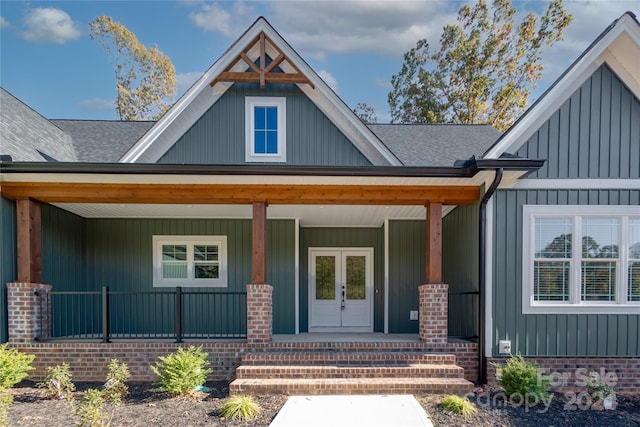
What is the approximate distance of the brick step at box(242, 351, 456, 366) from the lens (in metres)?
5.72

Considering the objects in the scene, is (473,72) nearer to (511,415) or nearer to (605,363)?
(605,363)

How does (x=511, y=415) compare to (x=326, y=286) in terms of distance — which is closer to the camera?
(x=511, y=415)

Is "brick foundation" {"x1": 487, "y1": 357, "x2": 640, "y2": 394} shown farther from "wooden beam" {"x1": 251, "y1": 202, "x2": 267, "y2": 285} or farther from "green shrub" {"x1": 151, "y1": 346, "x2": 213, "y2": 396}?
"green shrub" {"x1": 151, "y1": 346, "x2": 213, "y2": 396}

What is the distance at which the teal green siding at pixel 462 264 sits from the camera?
6223 mm

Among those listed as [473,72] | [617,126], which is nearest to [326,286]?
[617,126]

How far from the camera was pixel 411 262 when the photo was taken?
28.3 ft

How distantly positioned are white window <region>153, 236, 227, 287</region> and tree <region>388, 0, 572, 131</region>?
14751mm

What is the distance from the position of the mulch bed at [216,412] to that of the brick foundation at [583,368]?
37 cm

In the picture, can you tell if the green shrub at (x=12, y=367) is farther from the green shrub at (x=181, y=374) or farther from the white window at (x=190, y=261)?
the white window at (x=190, y=261)

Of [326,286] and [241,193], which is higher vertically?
[241,193]

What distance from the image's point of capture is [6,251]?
5.80 meters

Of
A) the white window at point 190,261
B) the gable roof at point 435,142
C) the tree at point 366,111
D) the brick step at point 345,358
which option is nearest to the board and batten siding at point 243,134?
the gable roof at point 435,142

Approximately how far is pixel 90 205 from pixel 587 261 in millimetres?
8661

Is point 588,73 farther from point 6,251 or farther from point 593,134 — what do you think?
point 6,251
